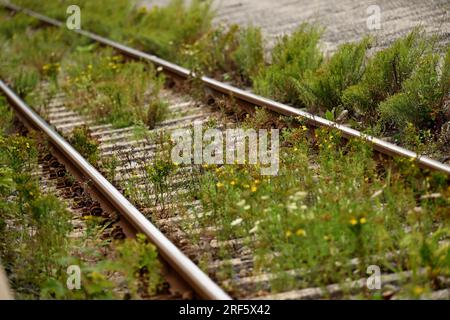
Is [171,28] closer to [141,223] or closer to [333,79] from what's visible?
[333,79]

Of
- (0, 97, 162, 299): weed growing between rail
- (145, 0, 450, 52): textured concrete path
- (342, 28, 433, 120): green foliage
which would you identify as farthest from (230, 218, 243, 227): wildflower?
(145, 0, 450, 52): textured concrete path

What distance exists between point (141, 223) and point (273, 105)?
305 cm

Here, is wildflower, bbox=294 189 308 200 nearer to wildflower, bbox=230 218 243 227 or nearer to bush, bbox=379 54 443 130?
wildflower, bbox=230 218 243 227

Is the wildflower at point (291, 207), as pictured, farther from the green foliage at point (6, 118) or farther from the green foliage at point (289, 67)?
the green foliage at point (6, 118)

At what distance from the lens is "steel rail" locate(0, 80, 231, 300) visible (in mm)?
4887

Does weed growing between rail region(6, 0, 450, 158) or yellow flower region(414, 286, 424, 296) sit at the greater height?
weed growing between rail region(6, 0, 450, 158)

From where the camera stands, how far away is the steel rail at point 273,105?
251 inches

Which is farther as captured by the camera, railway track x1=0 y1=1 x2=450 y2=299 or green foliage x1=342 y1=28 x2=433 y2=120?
green foliage x1=342 y1=28 x2=433 y2=120

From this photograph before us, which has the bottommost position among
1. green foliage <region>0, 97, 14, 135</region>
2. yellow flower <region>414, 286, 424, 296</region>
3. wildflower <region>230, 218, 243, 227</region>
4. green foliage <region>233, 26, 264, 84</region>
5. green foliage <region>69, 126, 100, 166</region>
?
yellow flower <region>414, 286, 424, 296</region>

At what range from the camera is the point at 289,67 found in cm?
961

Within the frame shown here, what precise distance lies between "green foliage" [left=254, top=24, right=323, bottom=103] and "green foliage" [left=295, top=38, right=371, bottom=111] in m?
0.31

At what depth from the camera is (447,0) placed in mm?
11297

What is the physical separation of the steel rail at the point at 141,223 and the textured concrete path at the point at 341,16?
4055 mm
